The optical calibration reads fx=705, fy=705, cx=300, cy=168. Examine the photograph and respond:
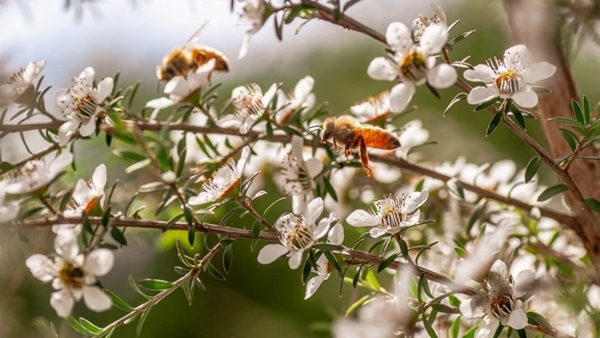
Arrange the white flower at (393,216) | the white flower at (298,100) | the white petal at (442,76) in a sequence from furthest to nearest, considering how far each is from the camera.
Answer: the white flower at (298,100)
the white flower at (393,216)
the white petal at (442,76)

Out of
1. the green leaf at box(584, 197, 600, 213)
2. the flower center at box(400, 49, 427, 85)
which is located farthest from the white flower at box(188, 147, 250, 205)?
the green leaf at box(584, 197, 600, 213)

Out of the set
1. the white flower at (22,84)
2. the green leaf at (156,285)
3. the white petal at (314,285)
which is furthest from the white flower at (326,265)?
the white flower at (22,84)

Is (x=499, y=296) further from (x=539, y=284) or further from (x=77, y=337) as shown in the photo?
(x=77, y=337)

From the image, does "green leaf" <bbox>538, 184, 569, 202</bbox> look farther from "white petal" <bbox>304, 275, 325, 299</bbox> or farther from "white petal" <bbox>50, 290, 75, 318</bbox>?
"white petal" <bbox>50, 290, 75, 318</bbox>

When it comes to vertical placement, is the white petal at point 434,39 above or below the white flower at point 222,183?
above

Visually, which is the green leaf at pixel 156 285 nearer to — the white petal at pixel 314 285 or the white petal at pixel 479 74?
the white petal at pixel 314 285

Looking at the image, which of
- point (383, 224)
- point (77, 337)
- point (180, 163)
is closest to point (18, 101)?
point (180, 163)
